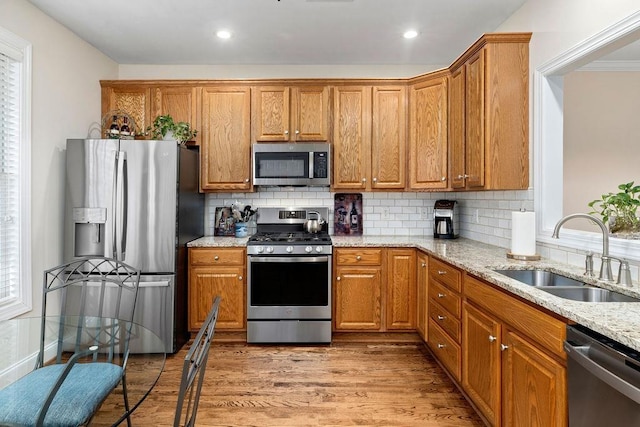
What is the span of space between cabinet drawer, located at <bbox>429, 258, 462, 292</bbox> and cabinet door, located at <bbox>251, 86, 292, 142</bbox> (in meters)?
1.80

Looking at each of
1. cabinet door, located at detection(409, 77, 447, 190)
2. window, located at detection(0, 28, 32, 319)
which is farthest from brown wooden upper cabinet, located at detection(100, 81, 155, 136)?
cabinet door, located at detection(409, 77, 447, 190)

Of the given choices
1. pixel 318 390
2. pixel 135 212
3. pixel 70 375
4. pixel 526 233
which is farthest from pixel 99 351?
pixel 526 233

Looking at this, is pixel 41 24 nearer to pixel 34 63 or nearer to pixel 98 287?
pixel 34 63

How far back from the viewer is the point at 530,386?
1.63 m

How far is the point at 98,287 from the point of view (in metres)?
3.09

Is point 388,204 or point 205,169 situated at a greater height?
point 205,169

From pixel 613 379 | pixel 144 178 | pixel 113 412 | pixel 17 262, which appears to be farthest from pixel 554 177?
pixel 17 262

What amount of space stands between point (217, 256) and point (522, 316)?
2.52 metres

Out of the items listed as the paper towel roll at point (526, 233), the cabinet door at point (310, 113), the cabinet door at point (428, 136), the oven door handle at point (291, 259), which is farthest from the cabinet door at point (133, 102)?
the paper towel roll at point (526, 233)

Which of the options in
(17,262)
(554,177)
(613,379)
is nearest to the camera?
(613,379)

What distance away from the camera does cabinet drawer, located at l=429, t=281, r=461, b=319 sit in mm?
2478

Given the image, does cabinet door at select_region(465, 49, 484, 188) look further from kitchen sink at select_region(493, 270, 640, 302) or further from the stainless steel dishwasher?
the stainless steel dishwasher

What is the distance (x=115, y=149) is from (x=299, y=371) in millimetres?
2268

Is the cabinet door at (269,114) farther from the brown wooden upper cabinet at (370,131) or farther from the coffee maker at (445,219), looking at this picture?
the coffee maker at (445,219)
